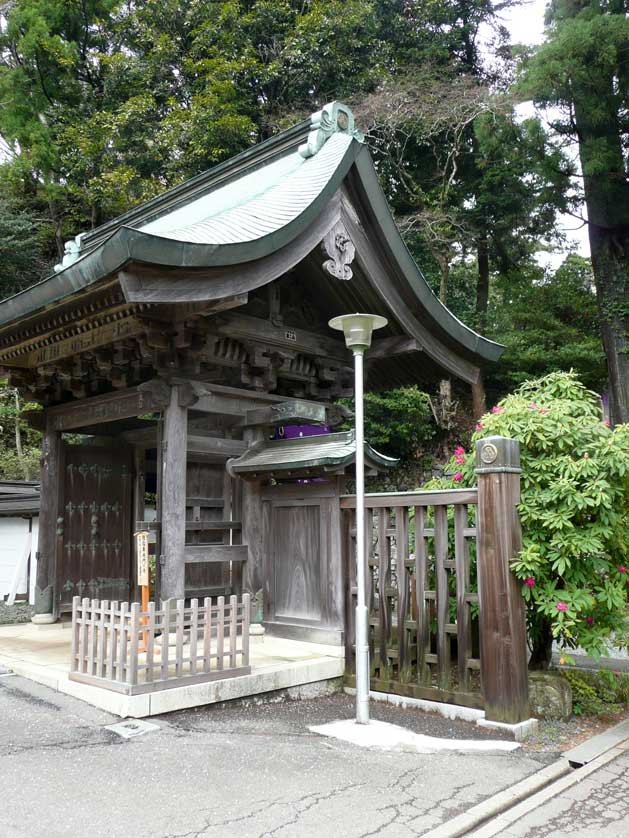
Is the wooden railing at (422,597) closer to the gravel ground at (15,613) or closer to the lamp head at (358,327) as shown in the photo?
the lamp head at (358,327)

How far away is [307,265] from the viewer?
7.61 m

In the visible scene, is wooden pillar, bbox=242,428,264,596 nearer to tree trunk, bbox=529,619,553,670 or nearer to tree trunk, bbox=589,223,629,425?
tree trunk, bbox=529,619,553,670

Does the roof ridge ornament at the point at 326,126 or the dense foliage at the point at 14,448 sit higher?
the roof ridge ornament at the point at 326,126

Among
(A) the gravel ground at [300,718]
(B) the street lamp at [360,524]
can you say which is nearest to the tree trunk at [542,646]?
(A) the gravel ground at [300,718]

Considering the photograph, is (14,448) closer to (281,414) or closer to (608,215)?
(281,414)

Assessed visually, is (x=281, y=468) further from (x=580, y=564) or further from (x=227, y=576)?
(x=580, y=564)

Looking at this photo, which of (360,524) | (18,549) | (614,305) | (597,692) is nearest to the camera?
(360,524)

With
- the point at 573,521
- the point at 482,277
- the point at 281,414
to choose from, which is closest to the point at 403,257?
the point at 281,414

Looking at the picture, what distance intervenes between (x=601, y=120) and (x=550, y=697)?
15.6m

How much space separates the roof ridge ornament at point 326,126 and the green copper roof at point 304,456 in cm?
338

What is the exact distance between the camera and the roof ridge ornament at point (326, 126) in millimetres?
7793

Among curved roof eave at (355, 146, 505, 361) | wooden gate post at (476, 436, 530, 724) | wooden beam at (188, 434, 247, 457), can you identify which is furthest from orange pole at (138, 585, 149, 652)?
curved roof eave at (355, 146, 505, 361)

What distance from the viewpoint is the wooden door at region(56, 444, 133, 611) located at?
8859mm

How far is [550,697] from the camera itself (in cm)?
570
